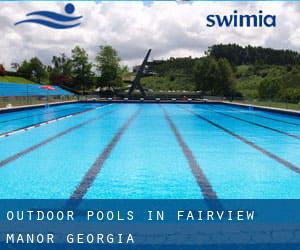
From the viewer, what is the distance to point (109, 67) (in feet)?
187

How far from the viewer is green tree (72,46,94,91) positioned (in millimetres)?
56281

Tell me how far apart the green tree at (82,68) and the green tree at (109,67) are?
1.46 m

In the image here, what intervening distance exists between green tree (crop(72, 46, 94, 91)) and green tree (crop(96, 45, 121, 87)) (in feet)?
4.80

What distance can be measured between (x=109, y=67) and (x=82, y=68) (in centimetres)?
367

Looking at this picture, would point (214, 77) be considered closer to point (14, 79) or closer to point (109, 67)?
point (109, 67)

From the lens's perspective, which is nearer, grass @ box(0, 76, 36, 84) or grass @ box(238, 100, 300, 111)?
grass @ box(238, 100, 300, 111)

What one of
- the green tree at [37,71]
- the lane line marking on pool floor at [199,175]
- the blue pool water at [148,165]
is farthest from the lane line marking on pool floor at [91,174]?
the green tree at [37,71]

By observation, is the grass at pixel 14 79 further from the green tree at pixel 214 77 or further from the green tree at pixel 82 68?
the green tree at pixel 214 77

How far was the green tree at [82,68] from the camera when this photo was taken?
185 feet

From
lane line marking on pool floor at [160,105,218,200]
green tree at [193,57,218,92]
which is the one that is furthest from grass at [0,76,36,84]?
lane line marking on pool floor at [160,105,218,200]

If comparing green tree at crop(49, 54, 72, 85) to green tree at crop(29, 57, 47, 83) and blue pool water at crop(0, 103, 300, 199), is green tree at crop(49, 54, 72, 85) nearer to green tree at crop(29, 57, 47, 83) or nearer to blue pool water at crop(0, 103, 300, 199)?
green tree at crop(29, 57, 47, 83)

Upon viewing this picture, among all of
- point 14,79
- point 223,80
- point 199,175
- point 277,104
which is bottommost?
point 199,175

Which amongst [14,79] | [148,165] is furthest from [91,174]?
[14,79]

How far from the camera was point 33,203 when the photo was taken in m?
4.75
